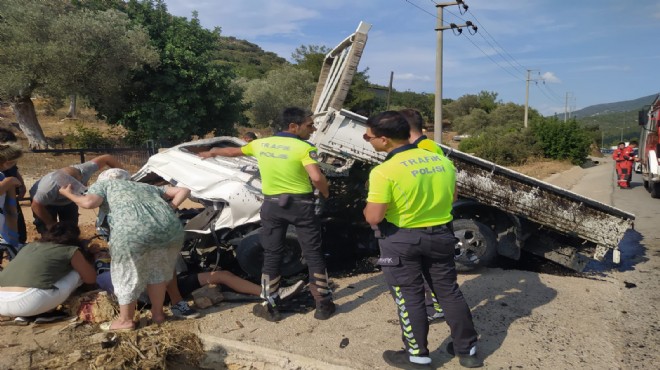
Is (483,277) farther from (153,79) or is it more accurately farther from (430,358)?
(153,79)

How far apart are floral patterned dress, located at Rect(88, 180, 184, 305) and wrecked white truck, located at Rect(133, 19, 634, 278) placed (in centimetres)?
91

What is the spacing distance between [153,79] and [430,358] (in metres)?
19.1

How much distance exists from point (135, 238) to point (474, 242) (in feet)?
11.4

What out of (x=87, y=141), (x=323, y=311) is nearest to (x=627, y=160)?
(x=323, y=311)

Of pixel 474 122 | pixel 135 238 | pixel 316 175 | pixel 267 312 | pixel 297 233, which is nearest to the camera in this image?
pixel 135 238

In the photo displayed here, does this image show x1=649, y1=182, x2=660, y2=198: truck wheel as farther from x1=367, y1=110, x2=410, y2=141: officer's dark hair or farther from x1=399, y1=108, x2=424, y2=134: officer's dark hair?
x1=367, y1=110, x2=410, y2=141: officer's dark hair

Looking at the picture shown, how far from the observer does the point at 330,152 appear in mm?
4723

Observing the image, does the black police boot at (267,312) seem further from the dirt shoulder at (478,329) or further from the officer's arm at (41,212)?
the officer's arm at (41,212)

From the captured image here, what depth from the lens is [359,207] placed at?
18.1ft

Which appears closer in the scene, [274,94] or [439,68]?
[439,68]

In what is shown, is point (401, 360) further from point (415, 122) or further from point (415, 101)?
point (415, 101)

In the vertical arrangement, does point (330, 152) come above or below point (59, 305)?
above

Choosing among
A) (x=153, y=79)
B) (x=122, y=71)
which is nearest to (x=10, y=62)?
(x=122, y=71)

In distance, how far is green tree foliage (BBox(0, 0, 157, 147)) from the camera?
15602 millimetres
